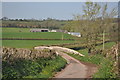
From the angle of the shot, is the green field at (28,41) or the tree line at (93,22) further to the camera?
the green field at (28,41)

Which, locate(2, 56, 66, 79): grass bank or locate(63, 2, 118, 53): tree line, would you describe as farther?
locate(63, 2, 118, 53): tree line

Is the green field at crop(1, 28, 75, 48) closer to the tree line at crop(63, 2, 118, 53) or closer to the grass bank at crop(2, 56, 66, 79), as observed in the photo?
the tree line at crop(63, 2, 118, 53)

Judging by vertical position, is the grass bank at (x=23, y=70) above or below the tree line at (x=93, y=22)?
below

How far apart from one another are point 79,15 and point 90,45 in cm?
414

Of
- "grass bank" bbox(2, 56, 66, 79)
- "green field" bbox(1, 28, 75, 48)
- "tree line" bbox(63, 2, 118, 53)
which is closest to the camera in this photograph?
"grass bank" bbox(2, 56, 66, 79)

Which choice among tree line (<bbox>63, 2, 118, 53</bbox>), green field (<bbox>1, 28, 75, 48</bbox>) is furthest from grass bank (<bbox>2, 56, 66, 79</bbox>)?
green field (<bbox>1, 28, 75, 48</bbox>)

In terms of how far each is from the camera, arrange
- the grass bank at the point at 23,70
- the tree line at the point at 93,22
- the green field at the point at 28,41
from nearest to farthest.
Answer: the grass bank at the point at 23,70, the tree line at the point at 93,22, the green field at the point at 28,41

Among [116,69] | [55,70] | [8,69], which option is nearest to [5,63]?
[8,69]

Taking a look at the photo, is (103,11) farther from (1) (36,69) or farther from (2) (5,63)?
(2) (5,63)

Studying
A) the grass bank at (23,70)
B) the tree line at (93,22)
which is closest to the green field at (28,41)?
the tree line at (93,22)

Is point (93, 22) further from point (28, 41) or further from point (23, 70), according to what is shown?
point (28, 41)

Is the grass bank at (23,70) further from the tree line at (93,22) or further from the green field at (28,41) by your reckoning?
the green field at (28,41)

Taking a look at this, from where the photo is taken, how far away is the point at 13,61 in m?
13.1

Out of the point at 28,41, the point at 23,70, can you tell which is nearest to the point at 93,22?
the point at 23,70
